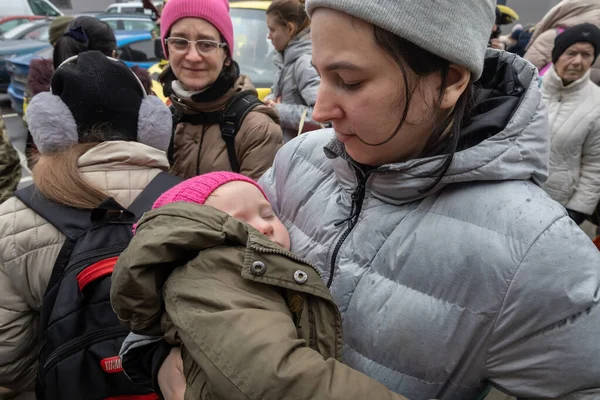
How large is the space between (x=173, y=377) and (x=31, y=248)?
2.43 feet

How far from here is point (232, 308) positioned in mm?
1015

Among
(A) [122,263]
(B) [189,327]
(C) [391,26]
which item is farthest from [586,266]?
(A) [122,263]

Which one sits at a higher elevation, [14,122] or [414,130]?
[414,130]

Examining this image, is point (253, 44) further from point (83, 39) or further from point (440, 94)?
point (440, 94)

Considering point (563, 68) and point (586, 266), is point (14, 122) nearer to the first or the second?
point (563, 68)

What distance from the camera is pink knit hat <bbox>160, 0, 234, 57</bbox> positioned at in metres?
2.50

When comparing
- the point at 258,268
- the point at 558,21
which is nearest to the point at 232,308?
the point at 258,268

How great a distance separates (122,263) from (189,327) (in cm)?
27

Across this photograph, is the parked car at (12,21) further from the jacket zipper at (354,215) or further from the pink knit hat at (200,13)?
the jacket zipper at (354,215)

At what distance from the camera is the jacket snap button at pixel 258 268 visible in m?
1.09

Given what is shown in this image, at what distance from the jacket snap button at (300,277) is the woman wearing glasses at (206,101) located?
1.41 meters

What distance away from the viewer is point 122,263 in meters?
1.13

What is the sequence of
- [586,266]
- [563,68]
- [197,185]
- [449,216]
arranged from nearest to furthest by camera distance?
[586,266]
[449,216]
[197,185]
[563,68]

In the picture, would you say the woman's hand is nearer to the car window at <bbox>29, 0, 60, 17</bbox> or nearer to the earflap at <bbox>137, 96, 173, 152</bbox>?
the earflap at <bbox>137, 96, 173, 152</bbox>
